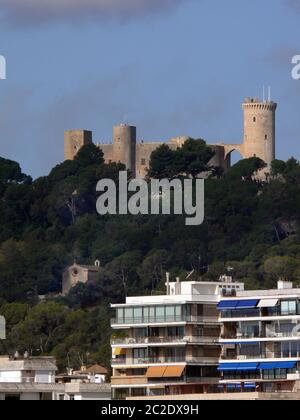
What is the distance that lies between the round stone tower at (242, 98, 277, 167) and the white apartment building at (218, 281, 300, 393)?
75.4m

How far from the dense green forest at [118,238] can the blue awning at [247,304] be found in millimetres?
37586

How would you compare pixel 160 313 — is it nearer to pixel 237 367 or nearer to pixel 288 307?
pixel 237 367

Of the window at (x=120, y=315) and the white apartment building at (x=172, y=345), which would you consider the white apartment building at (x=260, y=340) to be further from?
the window at (x=120, y=315)

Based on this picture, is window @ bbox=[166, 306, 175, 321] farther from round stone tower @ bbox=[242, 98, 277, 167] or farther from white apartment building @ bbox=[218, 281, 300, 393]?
round stone tower @ bbox=[242, 98, 277, 167]

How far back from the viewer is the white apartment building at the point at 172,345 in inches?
2072

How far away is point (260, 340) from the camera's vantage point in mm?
52344

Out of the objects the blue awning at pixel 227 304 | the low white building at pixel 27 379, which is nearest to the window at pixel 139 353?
the low white building at pixel 27 379

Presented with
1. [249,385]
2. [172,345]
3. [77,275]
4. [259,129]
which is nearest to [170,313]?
[172,345]

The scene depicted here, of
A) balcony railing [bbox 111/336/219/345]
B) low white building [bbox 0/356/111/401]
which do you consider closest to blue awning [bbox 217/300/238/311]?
balcony railing [bbox 111/336/219/345]

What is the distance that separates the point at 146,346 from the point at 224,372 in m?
2.52

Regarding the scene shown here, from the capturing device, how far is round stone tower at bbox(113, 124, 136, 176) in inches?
5079

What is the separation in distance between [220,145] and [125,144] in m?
5.38

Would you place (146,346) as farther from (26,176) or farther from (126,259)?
(26,176)
